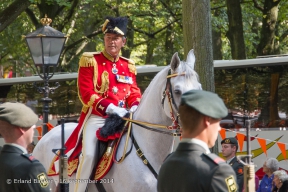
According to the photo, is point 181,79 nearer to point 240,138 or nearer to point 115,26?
point 115,26

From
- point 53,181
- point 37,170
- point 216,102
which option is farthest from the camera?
point 53,181

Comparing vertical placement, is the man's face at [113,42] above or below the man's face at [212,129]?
above

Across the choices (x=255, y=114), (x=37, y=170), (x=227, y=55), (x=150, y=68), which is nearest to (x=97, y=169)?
(x=37, y=170)

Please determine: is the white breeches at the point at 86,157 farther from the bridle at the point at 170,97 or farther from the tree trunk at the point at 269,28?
the tree trunk at the point at 269,28

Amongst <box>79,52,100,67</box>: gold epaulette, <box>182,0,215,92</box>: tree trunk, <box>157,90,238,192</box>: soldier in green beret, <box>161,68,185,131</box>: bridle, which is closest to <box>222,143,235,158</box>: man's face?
<box>182,0,215,92</box>: tree trunk

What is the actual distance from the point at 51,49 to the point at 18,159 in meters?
7.72

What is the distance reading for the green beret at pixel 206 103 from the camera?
13.1 feet

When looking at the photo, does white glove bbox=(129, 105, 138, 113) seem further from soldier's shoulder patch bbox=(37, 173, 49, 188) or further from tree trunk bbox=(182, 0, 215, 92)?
soldier's shoulder patch bbox=(37, 173, 49, 188)

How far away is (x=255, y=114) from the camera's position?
1675cm

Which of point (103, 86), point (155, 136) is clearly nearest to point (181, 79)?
point (155, 136)

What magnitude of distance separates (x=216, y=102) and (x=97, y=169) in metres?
4.11

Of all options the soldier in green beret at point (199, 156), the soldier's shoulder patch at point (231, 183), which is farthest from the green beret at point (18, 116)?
the soldier's shoulder patch at point (231, 183)

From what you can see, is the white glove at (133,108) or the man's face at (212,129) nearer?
the man's face at (212,129)

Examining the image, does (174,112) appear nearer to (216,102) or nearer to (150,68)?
(216,102)
